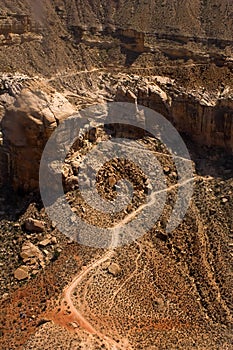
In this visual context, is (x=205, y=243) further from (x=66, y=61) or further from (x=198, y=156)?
(x=66, y=61)

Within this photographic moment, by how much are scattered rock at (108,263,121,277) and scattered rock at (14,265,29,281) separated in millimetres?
6760

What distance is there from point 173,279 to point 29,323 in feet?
41.6

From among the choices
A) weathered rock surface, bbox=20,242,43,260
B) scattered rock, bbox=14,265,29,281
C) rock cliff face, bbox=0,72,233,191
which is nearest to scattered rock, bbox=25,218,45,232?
weathered rock surface, bbox=20,242,43,260

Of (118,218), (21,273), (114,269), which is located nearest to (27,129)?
(118,218)

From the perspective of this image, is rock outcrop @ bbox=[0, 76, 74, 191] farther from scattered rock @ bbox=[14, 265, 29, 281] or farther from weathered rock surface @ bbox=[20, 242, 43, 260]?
scattered rock @ bbox=[14, 265, 29, 281]

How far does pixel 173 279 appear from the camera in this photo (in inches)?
1801

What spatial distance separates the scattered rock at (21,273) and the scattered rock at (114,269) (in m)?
6.76

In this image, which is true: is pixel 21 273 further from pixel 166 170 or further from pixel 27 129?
pixel 166 170

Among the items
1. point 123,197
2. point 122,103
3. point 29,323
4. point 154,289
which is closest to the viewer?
point 29,323

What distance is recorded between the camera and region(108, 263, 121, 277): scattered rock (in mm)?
44394

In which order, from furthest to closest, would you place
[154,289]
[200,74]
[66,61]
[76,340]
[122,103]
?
1. [66,61]
2. [200,74]
3. [122,103]
4. [154,289]
5. [76,340]

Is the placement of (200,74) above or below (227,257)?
above

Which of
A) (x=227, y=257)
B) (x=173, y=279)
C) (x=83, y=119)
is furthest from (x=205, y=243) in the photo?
(x=83, y=119)

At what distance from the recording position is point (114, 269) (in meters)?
44.6
